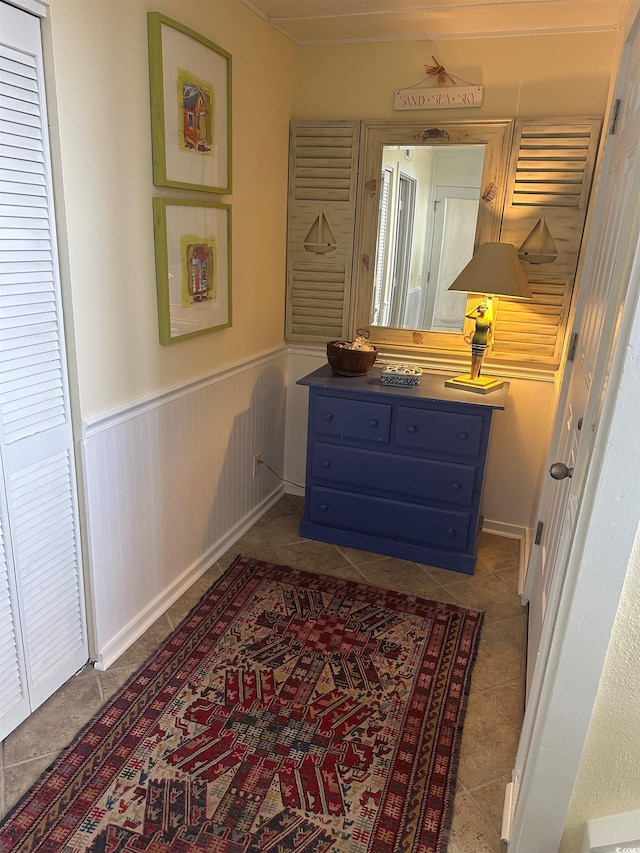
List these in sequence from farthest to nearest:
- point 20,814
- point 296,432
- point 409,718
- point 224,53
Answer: point 296,432
point 224,53
point 409,718
point 20,814

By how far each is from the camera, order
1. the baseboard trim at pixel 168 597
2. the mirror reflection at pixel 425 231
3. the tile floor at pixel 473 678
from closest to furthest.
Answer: the tile floor at pixel 473 678, the baseboard trim at pixel 168 597, the mirror reflection at pixel 425 231

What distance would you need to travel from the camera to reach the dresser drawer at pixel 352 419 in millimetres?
2688

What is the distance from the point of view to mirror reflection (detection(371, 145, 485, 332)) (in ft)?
9.07

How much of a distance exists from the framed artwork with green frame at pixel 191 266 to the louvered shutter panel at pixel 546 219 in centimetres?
128

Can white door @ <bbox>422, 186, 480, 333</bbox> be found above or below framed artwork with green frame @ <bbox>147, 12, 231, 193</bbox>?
below

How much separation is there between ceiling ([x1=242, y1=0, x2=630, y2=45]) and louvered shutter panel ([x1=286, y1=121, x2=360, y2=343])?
0.40 meters

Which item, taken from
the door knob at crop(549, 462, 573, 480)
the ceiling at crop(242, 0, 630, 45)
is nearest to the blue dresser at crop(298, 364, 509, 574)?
the door knob at crop(549, 462, 573, 480)

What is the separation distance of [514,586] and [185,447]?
1.54m

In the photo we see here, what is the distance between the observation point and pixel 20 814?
1.53 m

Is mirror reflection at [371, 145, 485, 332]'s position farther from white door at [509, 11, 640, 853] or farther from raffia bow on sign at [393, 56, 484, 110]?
white door at [509, 11, 640, 853]

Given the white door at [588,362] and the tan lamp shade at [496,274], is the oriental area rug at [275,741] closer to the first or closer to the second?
the white door at [588,362]

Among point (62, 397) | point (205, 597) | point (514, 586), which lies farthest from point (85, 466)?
point (514, 586)

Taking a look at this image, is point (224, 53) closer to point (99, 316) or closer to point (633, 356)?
point (99, 316)

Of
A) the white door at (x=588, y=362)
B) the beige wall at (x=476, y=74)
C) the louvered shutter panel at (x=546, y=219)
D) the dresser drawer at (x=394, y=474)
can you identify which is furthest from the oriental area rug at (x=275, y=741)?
the beige wall at (x=476, y=74)
